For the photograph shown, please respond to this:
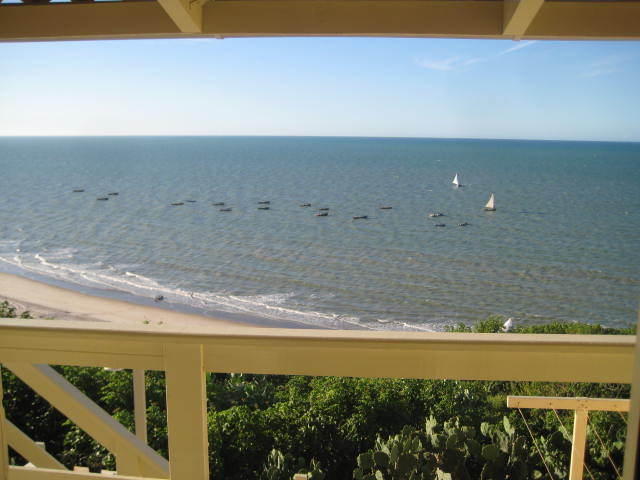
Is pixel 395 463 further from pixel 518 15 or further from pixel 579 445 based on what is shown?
pixel 518 15

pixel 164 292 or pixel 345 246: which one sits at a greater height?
pixel 345 246

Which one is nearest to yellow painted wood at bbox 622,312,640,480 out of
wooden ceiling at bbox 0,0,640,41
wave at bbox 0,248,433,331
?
wooden ceiling at bbox 0,0,640,41

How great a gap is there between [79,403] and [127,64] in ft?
211

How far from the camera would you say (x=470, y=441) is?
1.44m

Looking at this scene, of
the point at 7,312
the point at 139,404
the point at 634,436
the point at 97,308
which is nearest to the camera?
the point at 634,436

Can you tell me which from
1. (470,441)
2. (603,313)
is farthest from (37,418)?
(603,313)

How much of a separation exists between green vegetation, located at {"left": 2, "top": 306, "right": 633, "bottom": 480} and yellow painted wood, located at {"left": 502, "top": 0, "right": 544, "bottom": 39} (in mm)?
1165

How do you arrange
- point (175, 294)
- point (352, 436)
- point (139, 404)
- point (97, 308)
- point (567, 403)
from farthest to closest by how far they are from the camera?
point (175, 294) → point (97, 308) → point (352, 436) → point (139, 404) → point (567, 403)

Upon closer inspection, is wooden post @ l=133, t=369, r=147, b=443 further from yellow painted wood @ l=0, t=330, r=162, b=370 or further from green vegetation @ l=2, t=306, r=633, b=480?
green vegetation @ l=2, t=306, r=633, b=480

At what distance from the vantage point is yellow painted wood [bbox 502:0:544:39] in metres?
1.47

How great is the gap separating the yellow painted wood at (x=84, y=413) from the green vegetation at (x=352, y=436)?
469 millimetres

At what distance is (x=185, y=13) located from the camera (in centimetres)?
159

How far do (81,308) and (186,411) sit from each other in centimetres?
1529

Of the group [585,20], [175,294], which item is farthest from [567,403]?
[175,294]
